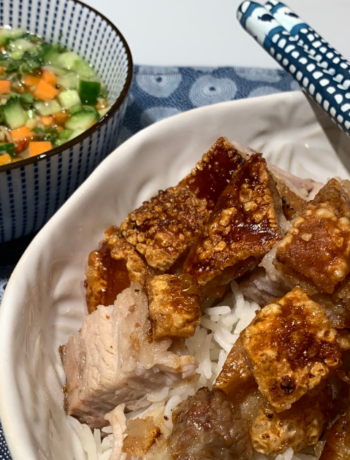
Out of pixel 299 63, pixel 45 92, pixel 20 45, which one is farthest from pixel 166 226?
pixel 20 45

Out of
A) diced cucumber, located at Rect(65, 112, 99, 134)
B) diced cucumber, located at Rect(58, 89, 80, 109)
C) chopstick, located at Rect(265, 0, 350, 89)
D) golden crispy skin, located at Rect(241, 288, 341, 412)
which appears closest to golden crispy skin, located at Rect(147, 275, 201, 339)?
golden crispy skin, located at Rect(241, 288, 341, 412)

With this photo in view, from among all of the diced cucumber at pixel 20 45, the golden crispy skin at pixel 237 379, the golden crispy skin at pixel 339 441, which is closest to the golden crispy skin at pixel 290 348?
the golden crispy skin at pixel 237 379

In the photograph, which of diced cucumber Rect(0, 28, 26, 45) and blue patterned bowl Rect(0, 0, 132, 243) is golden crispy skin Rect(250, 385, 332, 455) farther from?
diced cucumber Rect(0, 28, 26, 45)

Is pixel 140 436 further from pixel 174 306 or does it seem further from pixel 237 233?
pixel 237 233

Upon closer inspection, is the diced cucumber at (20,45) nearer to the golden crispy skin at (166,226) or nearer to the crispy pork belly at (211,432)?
the golden crispy skin at (166,226)

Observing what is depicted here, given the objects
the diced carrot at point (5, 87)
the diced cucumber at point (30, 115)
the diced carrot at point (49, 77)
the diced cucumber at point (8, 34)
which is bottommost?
the diced cucumber at point (30, 115)

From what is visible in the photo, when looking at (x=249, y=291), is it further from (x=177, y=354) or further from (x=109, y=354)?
(x=109, y=354)
